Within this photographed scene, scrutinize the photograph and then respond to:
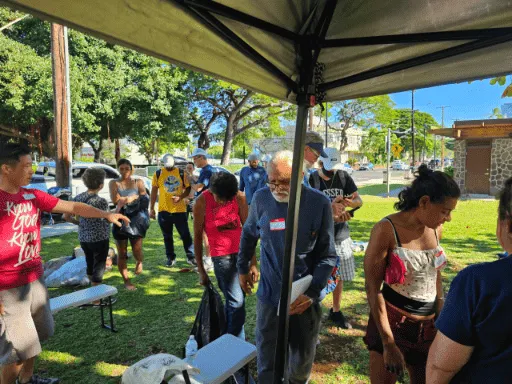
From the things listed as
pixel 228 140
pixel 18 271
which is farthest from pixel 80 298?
pixel 228 140

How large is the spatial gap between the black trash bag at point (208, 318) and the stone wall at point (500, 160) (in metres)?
19.1

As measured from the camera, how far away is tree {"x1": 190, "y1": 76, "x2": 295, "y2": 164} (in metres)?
23.7

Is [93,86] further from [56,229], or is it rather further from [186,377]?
[186,377]

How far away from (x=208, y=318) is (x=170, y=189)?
3.31 m

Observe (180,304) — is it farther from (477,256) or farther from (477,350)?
(477,256)

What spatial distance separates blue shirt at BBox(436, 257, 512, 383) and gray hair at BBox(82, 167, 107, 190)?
4021mm

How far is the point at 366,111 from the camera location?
3638cm

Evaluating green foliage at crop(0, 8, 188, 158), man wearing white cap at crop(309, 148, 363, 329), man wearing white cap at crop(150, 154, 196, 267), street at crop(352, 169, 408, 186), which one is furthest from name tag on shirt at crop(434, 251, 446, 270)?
street at crop(352, 169, 408, 186)

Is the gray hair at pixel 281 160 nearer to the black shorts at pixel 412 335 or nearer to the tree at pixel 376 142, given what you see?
the black shorts at pixel 412 335

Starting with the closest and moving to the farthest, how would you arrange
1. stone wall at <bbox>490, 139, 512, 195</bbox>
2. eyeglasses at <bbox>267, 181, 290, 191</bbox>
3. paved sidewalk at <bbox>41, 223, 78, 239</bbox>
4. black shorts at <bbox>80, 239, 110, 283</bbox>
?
eyeglasses at <bbox>267, 181, 290, 191</bbox> < black shorts at <bbox>80, 239, 110, 283</bbox> < paved sidewalk at <bbox>41, 223, 78, 239</bbox> < stone wall at <bbox>490, 139, 512, 195</bbox>

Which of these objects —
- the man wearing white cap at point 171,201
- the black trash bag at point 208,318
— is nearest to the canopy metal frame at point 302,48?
the black trash bag at point 208,318

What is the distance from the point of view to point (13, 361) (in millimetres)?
2252

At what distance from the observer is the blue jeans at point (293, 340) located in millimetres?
2158

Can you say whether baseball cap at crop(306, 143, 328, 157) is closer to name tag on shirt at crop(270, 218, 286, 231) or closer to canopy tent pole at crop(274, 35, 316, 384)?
name tag on shirt at crop(270, 218, 286, 231)
